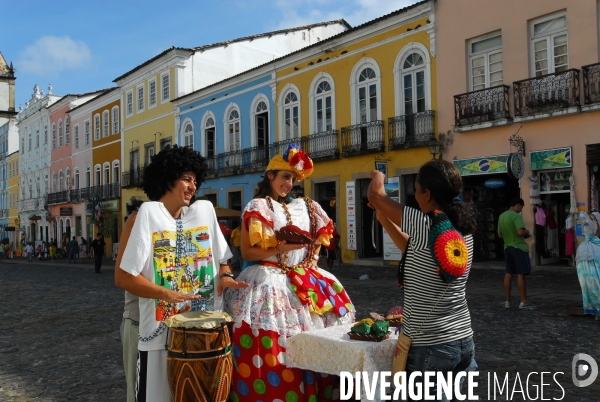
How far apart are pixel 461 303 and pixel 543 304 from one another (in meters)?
7.92

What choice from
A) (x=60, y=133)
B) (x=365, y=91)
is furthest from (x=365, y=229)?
(x=60, y=133)

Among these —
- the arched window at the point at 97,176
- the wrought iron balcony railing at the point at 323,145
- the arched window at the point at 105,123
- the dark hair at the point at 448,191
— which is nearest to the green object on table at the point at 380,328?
the dark hair at the point at 448,191

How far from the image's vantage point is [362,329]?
3.14 m

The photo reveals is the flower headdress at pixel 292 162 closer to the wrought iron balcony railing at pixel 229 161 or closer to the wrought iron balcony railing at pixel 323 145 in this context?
the wrought iron balcony railing at pixel 323 145

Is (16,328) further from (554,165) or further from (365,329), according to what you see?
(554,165)

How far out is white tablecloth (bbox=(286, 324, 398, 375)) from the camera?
302 cm

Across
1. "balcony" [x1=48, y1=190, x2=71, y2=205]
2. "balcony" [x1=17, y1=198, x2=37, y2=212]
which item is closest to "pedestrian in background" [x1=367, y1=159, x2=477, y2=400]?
"balcony" [x1=48, y1=190, x2=71, y2=205]

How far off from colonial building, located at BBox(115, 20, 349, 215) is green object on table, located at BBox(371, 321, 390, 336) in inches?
1057

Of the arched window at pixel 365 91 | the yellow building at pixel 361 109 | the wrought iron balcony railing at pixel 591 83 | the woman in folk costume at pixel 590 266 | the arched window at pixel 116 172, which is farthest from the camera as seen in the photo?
the arched window at pixel 116 172

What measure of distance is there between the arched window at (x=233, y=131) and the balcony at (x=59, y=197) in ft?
63.5

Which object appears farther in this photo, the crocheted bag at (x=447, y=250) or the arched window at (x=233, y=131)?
the arched window at (x=233, y=131)

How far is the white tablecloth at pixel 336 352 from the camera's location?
3019 millimetres

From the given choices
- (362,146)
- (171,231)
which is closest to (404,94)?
(362,146)

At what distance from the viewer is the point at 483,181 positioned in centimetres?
1747
